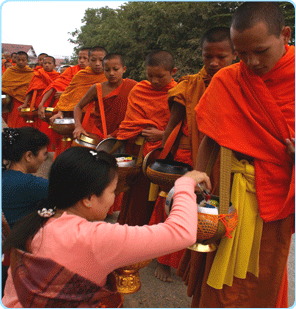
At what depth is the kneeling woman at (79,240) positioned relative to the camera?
1173 mm

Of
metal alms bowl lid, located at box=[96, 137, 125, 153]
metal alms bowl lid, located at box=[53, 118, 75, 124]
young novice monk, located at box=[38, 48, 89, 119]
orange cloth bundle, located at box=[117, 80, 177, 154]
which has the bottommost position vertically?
metal alms bowl lid, located at box=[96, 137, 125, 153]

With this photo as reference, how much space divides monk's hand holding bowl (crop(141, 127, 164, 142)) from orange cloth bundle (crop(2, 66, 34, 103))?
504 cm

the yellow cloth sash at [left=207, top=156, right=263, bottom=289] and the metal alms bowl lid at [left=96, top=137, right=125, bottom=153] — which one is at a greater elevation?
the metal alms bowl lid at [left=96, top=137, right=125, bottom=153]

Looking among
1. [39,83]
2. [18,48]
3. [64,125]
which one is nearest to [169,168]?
[64,125]

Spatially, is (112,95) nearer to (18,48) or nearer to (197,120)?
(197,120)

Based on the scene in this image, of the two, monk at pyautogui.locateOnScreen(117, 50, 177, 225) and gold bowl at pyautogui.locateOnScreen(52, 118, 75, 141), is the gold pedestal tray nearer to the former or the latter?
monk at pyautogui.locateOnScreen(117, 50, 177, 225)

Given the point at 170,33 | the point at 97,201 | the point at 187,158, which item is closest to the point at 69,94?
the point at 187,158

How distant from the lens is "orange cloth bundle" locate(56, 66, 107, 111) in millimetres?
4395

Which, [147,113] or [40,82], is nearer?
[147,113]

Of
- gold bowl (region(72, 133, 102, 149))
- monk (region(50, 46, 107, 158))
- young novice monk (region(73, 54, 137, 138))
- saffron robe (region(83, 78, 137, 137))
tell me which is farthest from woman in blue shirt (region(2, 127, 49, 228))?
monk (region(50, 46, 107, 158))

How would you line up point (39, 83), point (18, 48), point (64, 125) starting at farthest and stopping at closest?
point (18, 48), point (39, 83), point (64, 125)

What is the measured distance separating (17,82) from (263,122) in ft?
22.0

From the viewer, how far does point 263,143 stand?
5.19 feet

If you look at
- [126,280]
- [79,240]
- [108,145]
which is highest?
[108,145]
